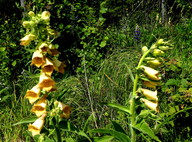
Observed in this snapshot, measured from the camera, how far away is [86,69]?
14.9ft

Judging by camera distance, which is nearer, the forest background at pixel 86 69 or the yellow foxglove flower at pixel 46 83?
the yellow foxglove flower at pixel 46 83

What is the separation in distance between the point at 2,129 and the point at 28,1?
2478mm

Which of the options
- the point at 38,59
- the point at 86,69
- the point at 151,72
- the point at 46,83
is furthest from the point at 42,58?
the point at 86,69

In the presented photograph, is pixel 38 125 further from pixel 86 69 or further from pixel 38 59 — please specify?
pixel 86 69

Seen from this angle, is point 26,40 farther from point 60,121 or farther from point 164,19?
point 164,19

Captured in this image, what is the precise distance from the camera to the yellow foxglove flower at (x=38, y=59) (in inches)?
58.5

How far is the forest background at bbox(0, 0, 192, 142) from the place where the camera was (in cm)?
290

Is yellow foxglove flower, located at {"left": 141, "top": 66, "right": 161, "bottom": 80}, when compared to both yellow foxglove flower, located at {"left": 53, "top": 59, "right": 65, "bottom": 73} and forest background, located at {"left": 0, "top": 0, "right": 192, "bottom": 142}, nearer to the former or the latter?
yellow foxglove flower, located at {"left": 53, "top": 59, "right": 65, "bottom": 73}

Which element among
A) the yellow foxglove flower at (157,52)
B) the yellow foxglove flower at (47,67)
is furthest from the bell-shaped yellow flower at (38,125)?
the yellow foxglove flower at (157,52)

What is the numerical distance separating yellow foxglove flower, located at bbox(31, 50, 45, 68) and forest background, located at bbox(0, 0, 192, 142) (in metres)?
1.24

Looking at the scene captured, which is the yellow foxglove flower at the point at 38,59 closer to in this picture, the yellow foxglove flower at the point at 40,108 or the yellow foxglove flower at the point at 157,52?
the yellow foxglove flower at the point at 40,108

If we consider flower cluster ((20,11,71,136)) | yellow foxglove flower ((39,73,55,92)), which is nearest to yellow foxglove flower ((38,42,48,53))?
flower cluster ((20,11,71,136))

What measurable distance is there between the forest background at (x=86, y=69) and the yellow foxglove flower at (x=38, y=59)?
124 cm

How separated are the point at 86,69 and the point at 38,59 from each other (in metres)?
3.01
